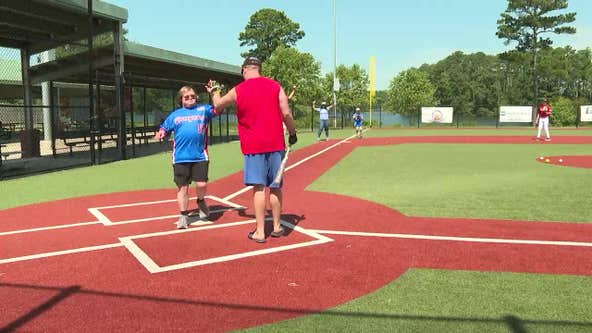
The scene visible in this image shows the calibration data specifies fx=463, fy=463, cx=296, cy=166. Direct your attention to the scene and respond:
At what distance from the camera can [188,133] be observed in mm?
6395

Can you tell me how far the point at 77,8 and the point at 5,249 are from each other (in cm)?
1044

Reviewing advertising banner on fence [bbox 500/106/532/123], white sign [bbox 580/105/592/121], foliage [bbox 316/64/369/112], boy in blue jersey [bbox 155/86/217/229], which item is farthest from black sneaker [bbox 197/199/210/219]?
foliage [bbox 316/64/369/112]

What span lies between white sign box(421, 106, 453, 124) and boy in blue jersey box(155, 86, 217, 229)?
42.1m

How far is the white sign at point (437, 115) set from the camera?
45.4m

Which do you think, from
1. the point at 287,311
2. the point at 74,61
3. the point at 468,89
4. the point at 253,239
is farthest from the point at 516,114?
the point at 468,89

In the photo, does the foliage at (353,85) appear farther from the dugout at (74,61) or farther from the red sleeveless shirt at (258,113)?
the red sleeveless shirt at (258,113)

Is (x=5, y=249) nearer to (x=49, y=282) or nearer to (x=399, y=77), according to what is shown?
(x=49, y=282)

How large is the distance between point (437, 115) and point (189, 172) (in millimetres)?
42322

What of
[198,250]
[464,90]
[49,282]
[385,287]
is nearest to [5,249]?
[49,282]

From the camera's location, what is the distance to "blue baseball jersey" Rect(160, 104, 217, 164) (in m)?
6.40

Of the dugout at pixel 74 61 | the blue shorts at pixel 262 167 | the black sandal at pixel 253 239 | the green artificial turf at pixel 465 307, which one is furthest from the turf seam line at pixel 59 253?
the dugout at pixel 74 61

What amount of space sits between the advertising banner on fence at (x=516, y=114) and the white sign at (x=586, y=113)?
4509mm

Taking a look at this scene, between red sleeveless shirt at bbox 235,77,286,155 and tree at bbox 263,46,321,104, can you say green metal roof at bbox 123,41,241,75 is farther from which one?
tree at bbox 263,46,321,104

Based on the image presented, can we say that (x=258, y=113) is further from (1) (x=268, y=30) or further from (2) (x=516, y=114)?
(1) (x=268, y=30)
